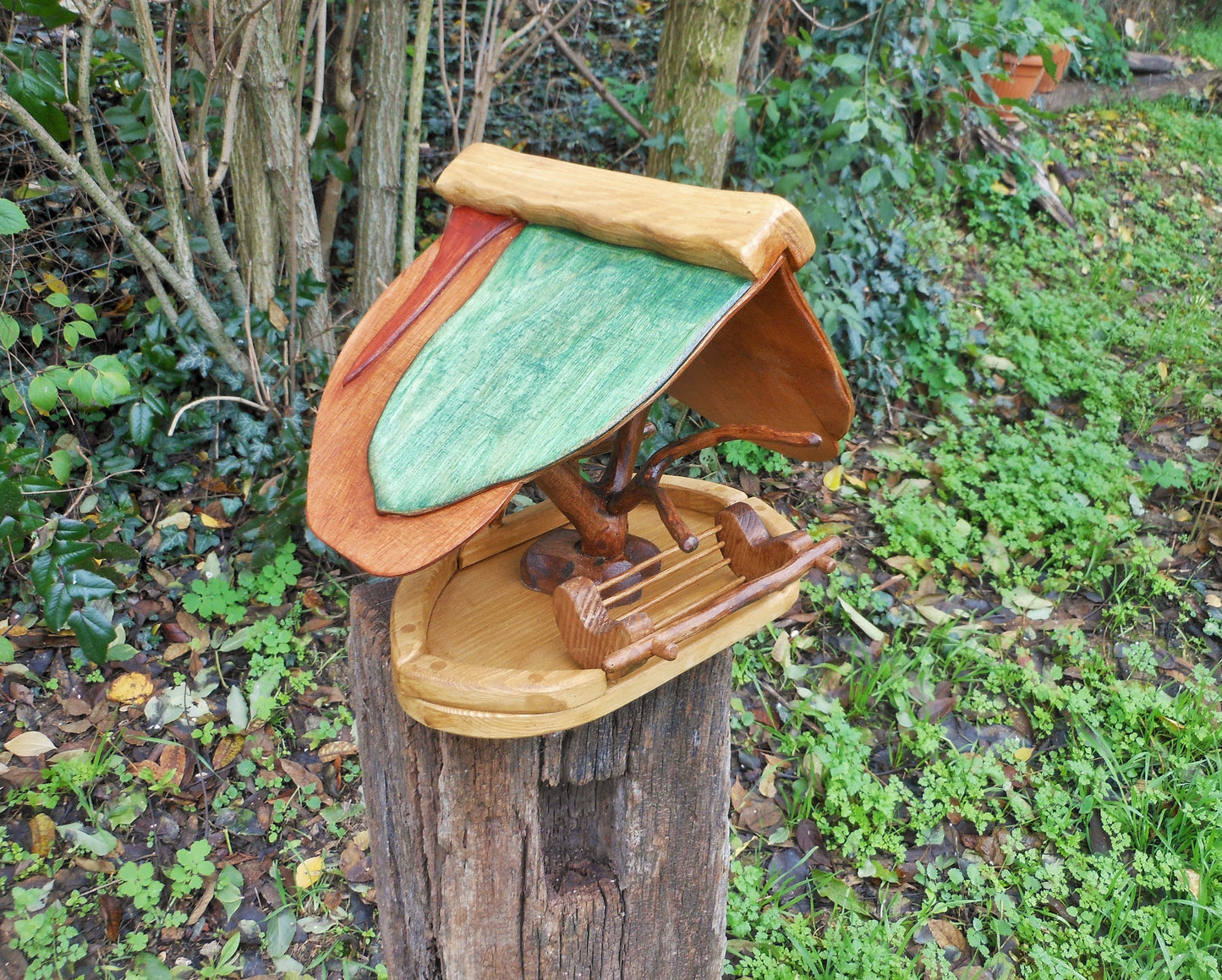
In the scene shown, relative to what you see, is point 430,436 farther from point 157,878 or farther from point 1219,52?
point 1219,52

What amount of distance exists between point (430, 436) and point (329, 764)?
5.22ft

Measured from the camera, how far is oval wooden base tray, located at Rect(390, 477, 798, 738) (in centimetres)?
119

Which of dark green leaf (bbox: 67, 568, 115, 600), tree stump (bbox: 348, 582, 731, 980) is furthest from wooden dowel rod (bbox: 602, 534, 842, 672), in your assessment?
dark green leaf (bbox: 67, 568, 115, 600)

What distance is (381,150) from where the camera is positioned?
2746mm

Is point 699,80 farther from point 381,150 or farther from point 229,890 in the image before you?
point 229,890

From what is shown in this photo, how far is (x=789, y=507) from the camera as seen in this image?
10.4 feet

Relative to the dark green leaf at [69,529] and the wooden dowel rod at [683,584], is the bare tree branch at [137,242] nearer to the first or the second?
the dark green leaf at [69,529]

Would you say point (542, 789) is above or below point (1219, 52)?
below

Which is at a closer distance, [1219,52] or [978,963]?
[978,963]

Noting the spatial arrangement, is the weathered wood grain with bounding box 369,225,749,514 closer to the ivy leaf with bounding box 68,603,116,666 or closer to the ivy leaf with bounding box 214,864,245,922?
the ivy leaf with bounding box 68,603,116,666

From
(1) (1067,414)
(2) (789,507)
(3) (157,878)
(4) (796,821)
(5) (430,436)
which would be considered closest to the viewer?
(5) (430,436)

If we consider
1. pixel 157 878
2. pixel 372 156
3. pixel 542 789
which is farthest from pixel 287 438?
pixel 542 789

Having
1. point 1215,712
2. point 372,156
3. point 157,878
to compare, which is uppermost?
point 372,156

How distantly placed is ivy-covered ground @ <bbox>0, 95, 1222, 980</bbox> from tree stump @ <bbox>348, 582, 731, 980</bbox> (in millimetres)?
577
